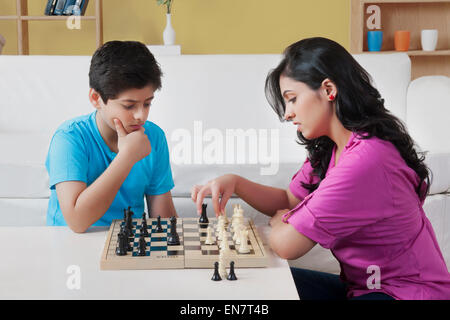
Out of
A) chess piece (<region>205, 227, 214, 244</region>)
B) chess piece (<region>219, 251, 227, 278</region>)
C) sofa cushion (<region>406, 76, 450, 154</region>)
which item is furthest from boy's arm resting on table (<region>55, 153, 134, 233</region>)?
sofa cushion (<region>406, 76, 450, 154</region>)

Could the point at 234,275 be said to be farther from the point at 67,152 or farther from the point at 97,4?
the point at 97,4

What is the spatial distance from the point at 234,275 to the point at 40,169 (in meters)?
1.46

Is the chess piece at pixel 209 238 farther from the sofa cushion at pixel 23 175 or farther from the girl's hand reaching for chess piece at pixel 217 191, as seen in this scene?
the sofa cushion at pixel 23 175

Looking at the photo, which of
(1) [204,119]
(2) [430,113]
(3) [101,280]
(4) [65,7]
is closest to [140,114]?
(3) [101,280]

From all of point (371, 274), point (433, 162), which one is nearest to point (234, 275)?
point (371, 274)

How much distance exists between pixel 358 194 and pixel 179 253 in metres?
0.35

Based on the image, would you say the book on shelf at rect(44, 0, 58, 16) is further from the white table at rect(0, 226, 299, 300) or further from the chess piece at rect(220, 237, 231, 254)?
the chess piece at rect(220, 237, 231, 254)

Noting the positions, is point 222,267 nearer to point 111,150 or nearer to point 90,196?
point 90,196

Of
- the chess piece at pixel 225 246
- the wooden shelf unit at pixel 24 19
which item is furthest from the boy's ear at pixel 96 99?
the wooden shelf unit at pixel 24 19

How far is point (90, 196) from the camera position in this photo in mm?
1244

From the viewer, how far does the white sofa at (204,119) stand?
217 centimetres

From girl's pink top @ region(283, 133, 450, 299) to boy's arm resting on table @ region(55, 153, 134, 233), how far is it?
39 cm

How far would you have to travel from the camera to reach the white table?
0.83m
